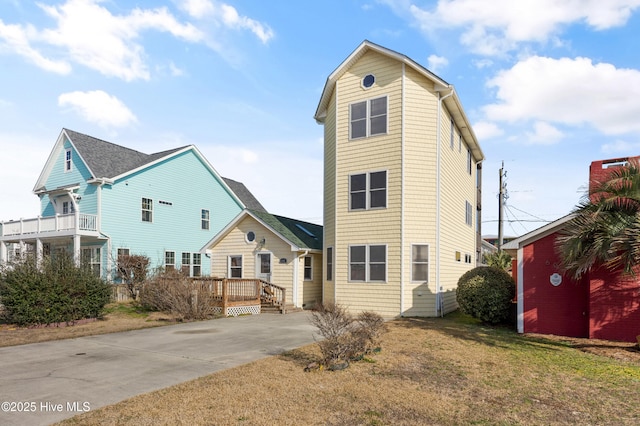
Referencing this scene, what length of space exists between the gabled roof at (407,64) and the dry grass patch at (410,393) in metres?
10.7

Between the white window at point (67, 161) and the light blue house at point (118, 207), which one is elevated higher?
the white window at point (67, 161)

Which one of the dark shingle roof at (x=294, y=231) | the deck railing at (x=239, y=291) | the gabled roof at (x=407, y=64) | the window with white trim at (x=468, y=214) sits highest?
the gabled roof at (x=407, y=64)

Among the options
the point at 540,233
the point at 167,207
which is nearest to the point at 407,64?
the point at 540,233

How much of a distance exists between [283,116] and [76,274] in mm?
10261

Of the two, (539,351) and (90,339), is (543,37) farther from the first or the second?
(90,339)

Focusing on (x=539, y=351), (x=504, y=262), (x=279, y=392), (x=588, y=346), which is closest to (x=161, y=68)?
(x=279, y=392)

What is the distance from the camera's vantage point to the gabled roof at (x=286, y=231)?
1897 cm

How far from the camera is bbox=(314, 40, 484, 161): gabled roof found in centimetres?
1603

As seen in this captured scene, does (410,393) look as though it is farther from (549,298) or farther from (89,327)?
(89,327)

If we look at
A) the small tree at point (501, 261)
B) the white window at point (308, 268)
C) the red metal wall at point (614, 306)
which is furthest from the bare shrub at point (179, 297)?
the small tree at point (501, 261)

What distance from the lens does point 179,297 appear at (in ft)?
50.9

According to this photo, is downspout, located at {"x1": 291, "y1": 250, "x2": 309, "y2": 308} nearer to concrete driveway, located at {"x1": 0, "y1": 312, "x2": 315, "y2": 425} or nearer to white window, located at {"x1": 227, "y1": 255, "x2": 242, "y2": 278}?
white window, located at {"x1": 227, "y1": 255, "x2": 242, "y2": 278}

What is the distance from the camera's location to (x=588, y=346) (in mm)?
10133

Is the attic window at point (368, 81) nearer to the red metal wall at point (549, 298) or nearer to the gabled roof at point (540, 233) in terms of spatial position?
the gabled roof at point (540, 233)
